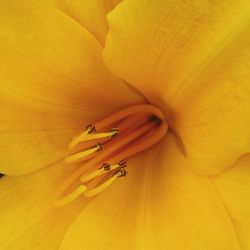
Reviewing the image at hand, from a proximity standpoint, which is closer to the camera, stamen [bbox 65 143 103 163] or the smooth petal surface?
the smooth petal surface

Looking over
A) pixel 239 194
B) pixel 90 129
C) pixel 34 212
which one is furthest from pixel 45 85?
pixel 239 194

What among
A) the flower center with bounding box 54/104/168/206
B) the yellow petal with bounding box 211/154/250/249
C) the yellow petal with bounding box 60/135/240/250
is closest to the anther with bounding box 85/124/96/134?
the flower center with bounding box 54/104/168/206

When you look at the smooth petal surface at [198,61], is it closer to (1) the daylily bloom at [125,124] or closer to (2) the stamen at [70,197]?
(1) the daylily bloom at [125,124]

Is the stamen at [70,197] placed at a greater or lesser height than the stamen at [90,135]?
lesser

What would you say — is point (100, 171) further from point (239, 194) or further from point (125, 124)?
point (239, 194)

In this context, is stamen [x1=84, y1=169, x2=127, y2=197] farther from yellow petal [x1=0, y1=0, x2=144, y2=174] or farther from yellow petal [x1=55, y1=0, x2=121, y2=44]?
yellow petal [x1=55, y1=0, x2=121, y2=44]

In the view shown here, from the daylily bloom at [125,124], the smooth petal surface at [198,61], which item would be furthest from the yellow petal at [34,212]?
the smooth petal surface at [198,61]
